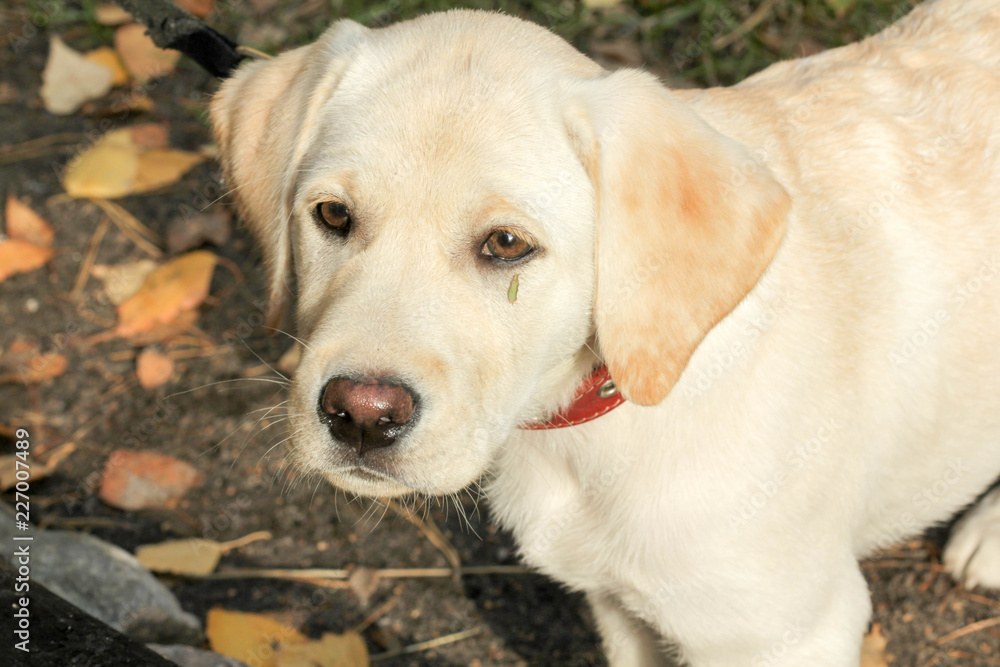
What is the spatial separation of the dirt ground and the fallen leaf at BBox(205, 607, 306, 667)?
0.29 ft

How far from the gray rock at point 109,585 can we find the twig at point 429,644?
616 mm

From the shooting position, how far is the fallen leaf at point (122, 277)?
13.2 feet

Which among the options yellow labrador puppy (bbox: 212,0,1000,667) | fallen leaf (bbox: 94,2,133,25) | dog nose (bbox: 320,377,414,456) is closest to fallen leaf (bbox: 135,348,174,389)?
yellow labrador puppy (bbox: 212,0,1000,667)

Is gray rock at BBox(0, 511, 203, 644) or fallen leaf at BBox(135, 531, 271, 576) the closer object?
gray rock at BBox(0, 511, 203, 644)

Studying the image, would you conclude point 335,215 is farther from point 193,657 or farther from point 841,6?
point 841,6

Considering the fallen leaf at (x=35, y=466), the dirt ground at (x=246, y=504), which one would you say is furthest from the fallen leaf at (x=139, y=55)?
the fallen leaf at (x=35, y=466)

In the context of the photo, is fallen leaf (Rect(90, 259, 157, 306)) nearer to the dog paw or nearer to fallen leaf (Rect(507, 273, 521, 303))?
fallen leaf (Rect(507, 273, 521, 303))

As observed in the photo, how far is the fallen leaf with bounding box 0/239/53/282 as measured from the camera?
405cm

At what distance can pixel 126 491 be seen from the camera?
137 inches

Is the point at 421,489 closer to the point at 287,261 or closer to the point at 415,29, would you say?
the point at 287,261

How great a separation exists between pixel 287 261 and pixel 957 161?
1.77m

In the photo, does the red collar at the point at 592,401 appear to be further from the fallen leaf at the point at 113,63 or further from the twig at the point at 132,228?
the fallen leaf at the point at 113,63

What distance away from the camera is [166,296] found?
13.0ft

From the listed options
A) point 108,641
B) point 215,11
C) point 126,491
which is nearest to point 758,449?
point 108,641
